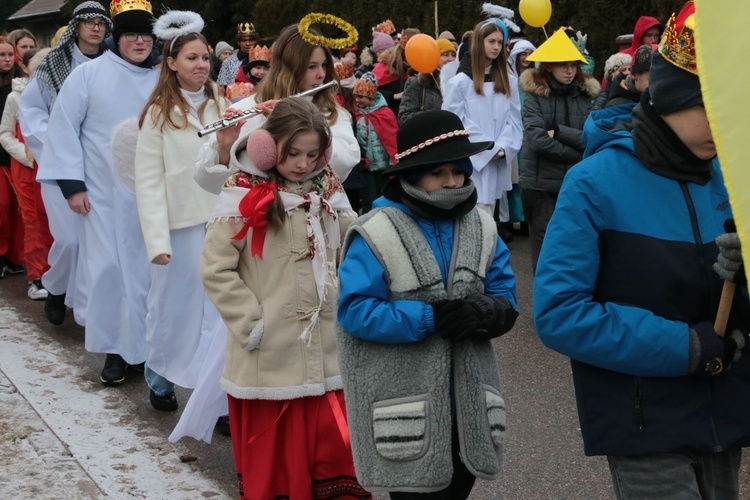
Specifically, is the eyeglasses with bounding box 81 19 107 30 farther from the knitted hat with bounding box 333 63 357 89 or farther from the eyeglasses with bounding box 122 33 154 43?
the knitted hat with bounding box 333 63 357 89

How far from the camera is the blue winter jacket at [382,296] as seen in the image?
329 cm

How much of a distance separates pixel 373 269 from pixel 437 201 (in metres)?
0.29

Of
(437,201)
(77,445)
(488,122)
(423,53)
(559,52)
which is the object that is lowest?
(77,445)

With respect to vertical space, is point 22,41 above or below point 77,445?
above

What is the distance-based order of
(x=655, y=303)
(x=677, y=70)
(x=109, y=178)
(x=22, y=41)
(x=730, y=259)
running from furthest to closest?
(x=22, y=41) < (x=109, y=178) < (x=655, y=303) < (x=677, y=70) < (x=730, y=259)

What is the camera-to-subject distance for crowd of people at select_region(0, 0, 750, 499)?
118 inches

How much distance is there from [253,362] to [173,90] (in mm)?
1902

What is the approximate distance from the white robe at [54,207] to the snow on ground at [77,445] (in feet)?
3.49

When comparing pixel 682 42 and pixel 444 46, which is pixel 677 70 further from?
pixel 444 46

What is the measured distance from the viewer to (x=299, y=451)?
4.27 m

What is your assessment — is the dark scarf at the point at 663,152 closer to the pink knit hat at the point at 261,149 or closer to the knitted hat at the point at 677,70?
the knitted hat at the point at 677,70

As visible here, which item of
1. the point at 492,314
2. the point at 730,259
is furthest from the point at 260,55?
the point at 730,259

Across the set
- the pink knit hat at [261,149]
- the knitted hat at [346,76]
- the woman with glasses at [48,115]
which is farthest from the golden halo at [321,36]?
the knitted hat at [346,76]

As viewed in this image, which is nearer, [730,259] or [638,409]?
[730,259]
